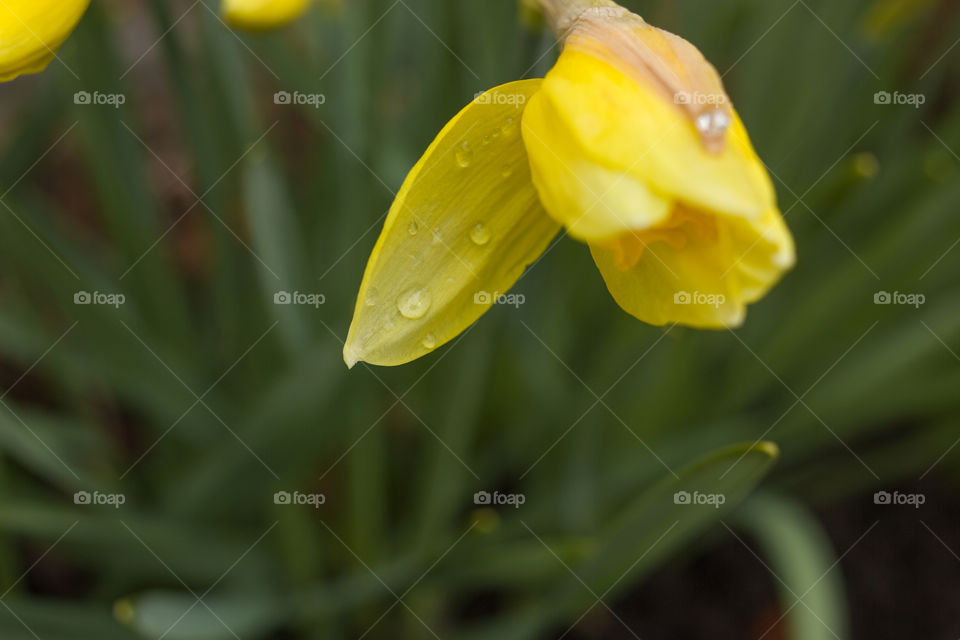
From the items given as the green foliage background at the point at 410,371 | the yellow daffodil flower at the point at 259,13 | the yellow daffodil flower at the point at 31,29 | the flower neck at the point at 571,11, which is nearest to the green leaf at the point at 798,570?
the green foliage background at the point at 410,371

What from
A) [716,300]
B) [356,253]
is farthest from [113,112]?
[716,300]

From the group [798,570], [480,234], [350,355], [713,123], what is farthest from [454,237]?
[798,570]

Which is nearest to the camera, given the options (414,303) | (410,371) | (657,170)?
(657,170)

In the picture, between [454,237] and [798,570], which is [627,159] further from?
[798,570]

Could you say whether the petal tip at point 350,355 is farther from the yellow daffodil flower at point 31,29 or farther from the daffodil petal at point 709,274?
the yellow daffodil flower at point 31,29

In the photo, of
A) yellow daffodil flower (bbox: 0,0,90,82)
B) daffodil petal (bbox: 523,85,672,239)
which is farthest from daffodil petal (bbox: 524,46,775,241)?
yellow daffodil flower (bbox: 0,0,90,82)

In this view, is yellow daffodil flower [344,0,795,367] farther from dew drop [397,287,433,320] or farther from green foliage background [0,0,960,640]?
green foliage background [0,0,960,640]

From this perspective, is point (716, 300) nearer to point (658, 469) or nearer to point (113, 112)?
point (658, 469)
